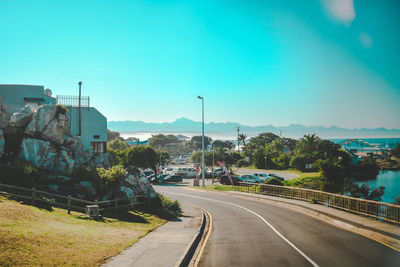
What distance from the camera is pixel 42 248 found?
884 centimetres

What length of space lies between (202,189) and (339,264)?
35631 millimetres

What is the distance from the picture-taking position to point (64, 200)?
19078 mm

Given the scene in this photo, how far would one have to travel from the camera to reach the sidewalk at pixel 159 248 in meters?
9.30

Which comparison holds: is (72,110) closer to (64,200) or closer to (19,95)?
(19,95)

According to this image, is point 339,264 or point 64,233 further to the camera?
point 64,233

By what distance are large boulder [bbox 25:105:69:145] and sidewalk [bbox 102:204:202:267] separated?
1560 cm

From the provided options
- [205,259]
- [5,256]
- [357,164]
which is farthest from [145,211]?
[357,164]

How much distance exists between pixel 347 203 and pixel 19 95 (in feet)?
117

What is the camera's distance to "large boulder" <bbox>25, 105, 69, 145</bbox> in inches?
1002

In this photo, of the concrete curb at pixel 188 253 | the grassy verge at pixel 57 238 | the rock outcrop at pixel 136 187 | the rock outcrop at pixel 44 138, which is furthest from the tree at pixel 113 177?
the concrete curb at pixel 188 253

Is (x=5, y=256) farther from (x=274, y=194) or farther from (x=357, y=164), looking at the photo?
(x=357, y=164)

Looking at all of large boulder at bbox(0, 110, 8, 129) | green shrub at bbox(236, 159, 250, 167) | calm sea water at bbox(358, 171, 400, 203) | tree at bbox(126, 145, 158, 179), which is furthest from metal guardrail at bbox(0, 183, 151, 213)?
green shrub at bbox(236, 159, 250, 167)

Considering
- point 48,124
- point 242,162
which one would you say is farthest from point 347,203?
point 242,162

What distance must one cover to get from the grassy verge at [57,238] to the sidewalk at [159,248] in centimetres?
46
